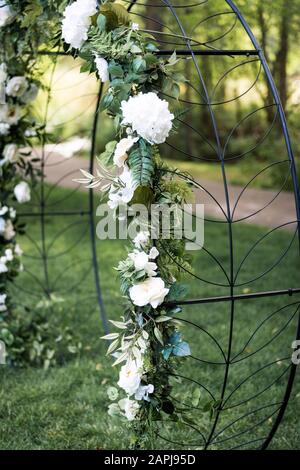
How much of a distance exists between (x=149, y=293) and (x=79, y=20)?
978 mm

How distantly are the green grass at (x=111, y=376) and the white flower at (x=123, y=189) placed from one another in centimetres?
29

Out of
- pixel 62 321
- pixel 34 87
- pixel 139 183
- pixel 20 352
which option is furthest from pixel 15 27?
pixel 62 321

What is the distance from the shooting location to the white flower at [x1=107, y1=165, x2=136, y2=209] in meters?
2.13

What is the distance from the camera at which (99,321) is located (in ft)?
14.3

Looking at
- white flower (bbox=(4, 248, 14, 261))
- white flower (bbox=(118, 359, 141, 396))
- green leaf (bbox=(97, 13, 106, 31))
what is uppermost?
green leaf (bbox=(97, 13, 106, 31))

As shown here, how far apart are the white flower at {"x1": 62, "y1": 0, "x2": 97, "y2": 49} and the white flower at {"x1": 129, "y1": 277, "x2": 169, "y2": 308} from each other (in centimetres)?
90

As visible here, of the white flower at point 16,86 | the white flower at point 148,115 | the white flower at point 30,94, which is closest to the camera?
the white flower at point 148,115

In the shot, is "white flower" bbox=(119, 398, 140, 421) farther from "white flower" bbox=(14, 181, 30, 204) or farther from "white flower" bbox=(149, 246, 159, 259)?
"white flower" bbox=(14, 181, 30, 204)

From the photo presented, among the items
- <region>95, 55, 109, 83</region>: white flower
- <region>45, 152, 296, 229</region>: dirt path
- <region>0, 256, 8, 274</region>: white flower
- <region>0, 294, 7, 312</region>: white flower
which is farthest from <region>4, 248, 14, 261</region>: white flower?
<region>45, 152, 296, 229</region>: dirt path

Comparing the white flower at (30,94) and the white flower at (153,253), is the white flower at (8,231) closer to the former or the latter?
the white flower at (30,94)

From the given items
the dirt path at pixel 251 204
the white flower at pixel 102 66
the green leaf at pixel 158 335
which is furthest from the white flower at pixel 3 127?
the dirt path at pixel 251 204

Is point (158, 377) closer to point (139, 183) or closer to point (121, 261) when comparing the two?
point (121, 261)

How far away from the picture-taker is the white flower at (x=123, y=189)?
2131mm
